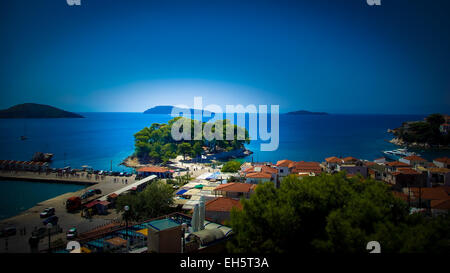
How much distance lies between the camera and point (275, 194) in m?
7.01

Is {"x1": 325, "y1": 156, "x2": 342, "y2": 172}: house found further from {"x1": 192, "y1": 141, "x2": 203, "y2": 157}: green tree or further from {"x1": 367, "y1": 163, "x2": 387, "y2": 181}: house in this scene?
{"x1": 192, "y1": 141, "x2": 203, "y2": 157}: green tree

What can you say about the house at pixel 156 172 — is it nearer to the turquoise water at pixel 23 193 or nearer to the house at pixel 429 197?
the turquoise water at pixel 23 193

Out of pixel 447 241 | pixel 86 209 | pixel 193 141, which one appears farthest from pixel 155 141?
pixel 447 241

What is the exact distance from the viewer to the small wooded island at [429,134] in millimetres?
44750

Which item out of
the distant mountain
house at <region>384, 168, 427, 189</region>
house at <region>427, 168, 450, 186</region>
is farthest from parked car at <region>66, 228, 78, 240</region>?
the distant mountain

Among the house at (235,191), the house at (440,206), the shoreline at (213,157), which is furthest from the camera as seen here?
the shoreline at (213,157)

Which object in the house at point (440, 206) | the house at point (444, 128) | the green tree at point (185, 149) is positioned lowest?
the house at point (440, 206)

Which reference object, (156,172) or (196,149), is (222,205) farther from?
(196,149)

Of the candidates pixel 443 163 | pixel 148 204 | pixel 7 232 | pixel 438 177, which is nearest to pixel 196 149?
pixel 148 204

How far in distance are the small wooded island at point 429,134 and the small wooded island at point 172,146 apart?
99.4 ft

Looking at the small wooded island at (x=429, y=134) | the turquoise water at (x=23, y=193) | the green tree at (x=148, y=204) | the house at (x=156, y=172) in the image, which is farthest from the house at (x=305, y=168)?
the small wooded island at (x=429, y=134)

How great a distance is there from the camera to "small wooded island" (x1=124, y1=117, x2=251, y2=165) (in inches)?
1278

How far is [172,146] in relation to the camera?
3338cm

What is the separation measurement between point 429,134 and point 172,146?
137ft
